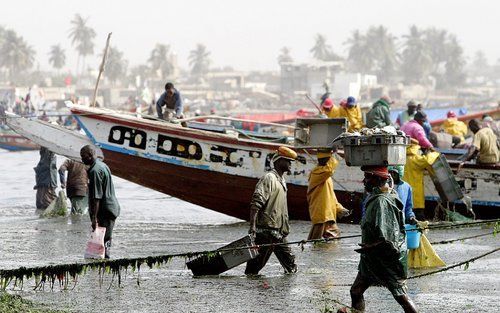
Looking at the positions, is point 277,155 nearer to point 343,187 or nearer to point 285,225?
point 285,225

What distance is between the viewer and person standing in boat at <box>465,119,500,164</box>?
17.3 meters

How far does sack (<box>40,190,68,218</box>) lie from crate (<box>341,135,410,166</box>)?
9.95m

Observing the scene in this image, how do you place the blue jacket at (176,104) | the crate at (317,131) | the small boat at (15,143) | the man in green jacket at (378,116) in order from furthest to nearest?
the small boat at (15,143) < the blue jacket at (176,104) < the man in green jacket at (378,116) < the crate at (317,131)

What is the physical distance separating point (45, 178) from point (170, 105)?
305 centimetres

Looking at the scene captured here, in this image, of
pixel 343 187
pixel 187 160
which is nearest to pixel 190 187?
pixel 187 160

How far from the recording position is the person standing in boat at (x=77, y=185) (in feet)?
62.1

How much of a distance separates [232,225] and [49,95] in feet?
434

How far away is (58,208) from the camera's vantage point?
64.4 feet

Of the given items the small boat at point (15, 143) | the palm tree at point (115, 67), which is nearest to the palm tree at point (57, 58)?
the palm tree at point (115, 67)

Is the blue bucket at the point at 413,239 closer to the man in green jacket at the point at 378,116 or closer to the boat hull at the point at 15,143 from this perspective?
the man in green jacket at the point at 378,116

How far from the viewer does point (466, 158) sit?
1744cm

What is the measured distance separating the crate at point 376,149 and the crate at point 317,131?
6147mm

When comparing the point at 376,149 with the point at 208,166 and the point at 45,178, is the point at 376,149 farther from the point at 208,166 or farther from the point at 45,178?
the point at 45,178

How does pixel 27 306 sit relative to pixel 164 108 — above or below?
below
